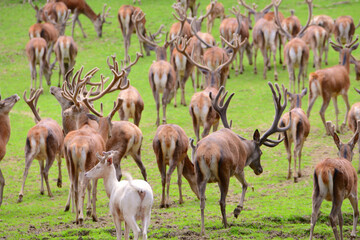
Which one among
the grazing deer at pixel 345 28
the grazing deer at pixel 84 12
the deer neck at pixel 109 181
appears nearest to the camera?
the deer neck at pixel 109 181

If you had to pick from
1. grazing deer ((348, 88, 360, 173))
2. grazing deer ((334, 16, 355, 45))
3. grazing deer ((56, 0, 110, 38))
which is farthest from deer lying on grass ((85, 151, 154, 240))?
grazing deer ((56, 0, 110, 38))

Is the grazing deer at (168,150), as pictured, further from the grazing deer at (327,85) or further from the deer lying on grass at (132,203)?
the grazing deer at (327,85)

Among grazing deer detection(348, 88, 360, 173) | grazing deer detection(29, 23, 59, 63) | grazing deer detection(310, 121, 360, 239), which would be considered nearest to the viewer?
grazing deer detection(310, 121, 360, 239)

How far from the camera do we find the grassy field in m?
9.36

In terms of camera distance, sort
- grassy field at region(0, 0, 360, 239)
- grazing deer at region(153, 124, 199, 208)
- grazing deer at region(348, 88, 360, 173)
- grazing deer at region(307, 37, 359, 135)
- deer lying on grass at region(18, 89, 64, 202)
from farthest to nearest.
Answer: grazing deer at region(307, 37, 359, 135) → grazing deer at region(348, 88, 360, 173) → deer lying on grass at region(18, 89, 64, 202) → grazing deer at region(153, 124, 199, 208) → grassy field at region(0, 0, 360, 239)

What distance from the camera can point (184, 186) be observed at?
40.4ft

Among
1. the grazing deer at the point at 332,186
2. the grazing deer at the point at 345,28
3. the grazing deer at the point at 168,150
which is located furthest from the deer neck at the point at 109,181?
the grazing deer at the point at 345,28

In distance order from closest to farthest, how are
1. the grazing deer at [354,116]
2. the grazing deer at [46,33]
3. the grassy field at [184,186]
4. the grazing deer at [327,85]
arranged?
the grassy field at [184,186] < the grazing deer at [354,116] < the grazing deer at [327,85] < the grazing deer at [46,33]

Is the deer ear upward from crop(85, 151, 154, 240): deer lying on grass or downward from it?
upward

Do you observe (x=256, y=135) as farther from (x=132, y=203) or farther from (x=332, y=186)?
(x=132, y=203)

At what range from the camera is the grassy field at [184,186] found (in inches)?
368

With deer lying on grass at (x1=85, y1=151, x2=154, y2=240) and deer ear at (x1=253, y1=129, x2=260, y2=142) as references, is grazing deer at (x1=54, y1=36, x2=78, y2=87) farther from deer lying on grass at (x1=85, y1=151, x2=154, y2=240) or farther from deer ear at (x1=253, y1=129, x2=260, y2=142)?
deer lying on grass at (x1=85, y1=151, x2=154, y2=240)

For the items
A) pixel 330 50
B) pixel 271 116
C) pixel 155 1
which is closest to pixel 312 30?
pixel 330 50

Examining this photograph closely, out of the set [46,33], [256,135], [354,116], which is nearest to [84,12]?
[46,33]
